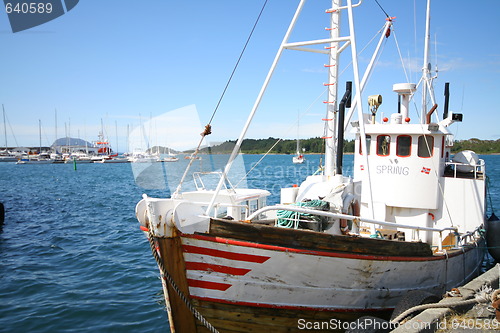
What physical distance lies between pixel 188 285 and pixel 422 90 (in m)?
11.8

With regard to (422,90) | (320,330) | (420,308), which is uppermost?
(422,90)

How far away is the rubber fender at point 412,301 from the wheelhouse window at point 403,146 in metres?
4.43

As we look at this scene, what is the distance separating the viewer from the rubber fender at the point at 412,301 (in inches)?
265

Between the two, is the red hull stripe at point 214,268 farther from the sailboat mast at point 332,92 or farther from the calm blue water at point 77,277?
the sailboat mast at point 332,92

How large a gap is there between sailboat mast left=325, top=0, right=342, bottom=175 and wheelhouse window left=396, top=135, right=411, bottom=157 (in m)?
1.99

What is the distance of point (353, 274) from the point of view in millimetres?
6754

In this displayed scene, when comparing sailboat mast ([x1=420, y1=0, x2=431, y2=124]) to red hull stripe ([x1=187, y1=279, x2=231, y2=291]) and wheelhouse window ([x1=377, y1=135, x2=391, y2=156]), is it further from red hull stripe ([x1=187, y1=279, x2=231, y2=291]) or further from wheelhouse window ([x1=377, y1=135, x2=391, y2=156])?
red hull stripe ([x1=187, y1=279, x2=231, y2=291])

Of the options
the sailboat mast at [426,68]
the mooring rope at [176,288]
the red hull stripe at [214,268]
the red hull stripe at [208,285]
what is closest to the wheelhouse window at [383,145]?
the sailboat mast at [426,68]

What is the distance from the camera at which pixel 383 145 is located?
35.0 ft

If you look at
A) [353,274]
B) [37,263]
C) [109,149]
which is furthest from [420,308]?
[109,149]

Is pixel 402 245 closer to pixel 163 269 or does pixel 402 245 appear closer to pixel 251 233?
pixel 251 233

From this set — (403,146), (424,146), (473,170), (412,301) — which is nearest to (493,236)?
(473,170)

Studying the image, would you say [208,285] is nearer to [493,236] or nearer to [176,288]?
[176,288]

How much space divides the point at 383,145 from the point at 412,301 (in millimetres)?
5023
